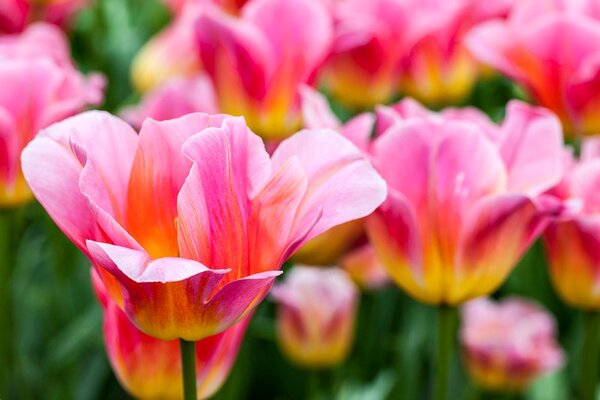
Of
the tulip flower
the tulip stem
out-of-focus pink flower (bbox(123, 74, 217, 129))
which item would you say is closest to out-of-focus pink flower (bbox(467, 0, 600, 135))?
the tulip flower

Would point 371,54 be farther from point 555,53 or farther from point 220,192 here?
point 220,192

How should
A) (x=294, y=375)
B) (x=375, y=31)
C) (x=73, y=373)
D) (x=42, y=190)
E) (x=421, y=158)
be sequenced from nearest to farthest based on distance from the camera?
(x=42, y=190)
(x=421, y=158)
(x=375, y=31)
(x=73, y=373)
(x=294, y=375)

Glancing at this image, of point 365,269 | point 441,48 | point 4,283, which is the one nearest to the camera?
point 4,283

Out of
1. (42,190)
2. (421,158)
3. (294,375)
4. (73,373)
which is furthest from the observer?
(294,375)

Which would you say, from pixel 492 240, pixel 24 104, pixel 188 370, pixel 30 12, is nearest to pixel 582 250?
pixel 492 240

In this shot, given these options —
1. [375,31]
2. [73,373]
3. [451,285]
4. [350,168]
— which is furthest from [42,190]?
[73,373]

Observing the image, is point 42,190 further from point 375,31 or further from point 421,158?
point 375,31
